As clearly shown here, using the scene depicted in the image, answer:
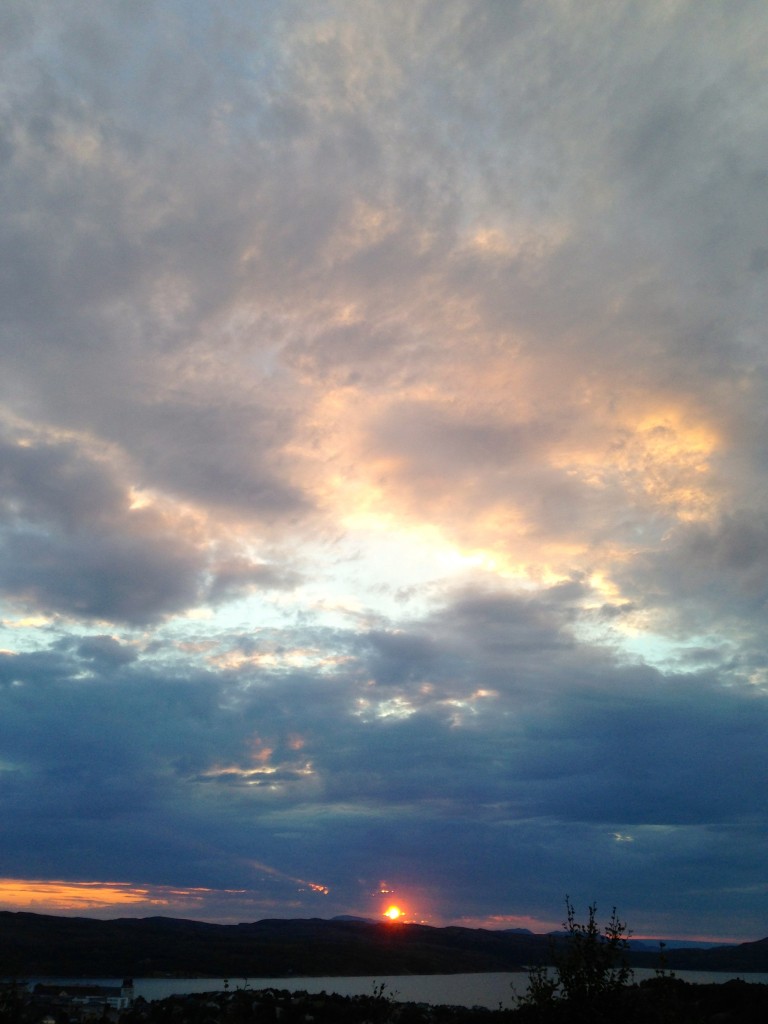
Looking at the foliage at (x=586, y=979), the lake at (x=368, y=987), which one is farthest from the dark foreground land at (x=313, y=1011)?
the lake at (x=368, y=987)

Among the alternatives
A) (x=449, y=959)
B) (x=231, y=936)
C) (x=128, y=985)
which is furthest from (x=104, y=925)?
(x=128, y=985)

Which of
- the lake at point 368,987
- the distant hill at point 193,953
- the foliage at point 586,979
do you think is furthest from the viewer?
the distant hill at point 193,953

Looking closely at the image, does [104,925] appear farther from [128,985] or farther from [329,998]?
[329,998]

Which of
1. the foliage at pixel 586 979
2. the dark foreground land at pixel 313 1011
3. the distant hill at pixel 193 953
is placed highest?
the foliage at pixel 586 979

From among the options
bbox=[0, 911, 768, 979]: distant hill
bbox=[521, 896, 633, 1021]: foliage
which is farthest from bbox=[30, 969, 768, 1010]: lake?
bbox=[521, 896, 633, 1021]: foliage

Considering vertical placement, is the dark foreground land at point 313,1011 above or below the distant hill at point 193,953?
above

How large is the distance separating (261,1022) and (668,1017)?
2810 centimetres

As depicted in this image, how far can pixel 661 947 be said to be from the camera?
46.0ft

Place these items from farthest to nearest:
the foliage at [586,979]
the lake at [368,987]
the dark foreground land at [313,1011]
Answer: the lake at [368,987]
the dark foreground land at [313,1011]
the foliage at [586,979]

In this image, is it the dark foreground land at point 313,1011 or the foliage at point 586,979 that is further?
the dark foreground land at point 313,1011

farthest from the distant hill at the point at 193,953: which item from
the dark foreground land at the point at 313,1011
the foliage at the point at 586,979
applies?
the foliage at the point at 586,979

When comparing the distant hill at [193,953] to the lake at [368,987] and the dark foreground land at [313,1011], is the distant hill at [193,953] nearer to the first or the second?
the lake at [368,987]

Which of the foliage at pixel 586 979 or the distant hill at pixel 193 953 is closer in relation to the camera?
the foliage at pixel 586 979

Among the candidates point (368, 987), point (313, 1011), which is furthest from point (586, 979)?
point (368, 987)
